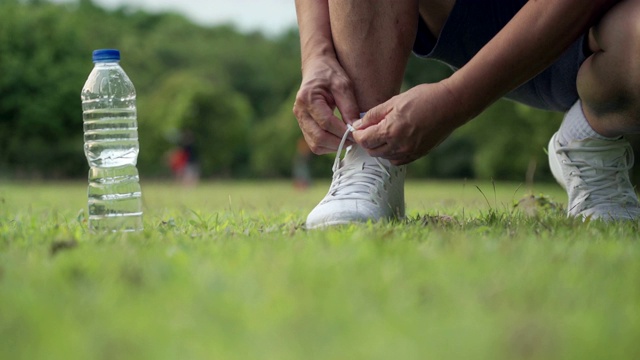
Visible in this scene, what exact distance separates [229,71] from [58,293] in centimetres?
6218

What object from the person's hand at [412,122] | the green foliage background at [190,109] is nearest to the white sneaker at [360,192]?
the person's hand at [412,122]

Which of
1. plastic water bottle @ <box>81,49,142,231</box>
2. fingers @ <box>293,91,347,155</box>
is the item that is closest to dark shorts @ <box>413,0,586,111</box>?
fingers @ <box>293,91,347,155</box>

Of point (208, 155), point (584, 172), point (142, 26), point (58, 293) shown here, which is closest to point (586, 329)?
point (58, 293)

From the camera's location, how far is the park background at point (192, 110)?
36000 mm

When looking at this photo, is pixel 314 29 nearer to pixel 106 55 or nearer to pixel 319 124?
pixel 319 124

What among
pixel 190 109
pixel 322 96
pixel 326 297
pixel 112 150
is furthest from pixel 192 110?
pixel 326 297

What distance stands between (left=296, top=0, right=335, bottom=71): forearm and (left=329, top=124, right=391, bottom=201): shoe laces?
1.20ft

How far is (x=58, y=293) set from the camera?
1.65 metres

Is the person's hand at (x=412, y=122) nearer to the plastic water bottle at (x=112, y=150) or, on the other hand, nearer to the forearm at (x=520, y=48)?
the forearm at (x=520, y=48)

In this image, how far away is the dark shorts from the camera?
3.08m

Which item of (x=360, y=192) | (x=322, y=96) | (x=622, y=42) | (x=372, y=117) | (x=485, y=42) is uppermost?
(x=485, y=42)

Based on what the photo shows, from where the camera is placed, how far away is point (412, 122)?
2.52 metres

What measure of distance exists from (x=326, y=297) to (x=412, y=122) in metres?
1.08

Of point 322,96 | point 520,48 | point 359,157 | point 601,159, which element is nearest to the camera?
point 520,48
